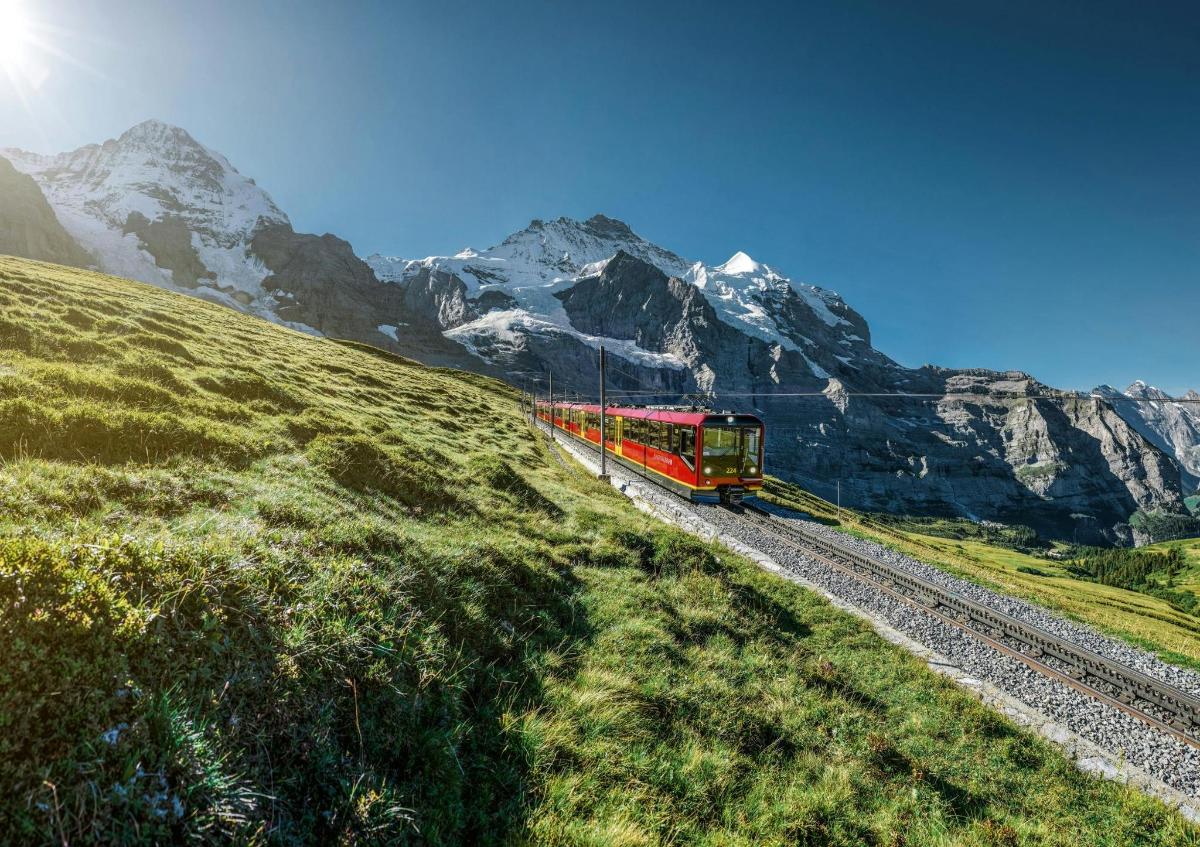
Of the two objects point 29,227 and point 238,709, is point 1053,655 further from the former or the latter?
point 29,227

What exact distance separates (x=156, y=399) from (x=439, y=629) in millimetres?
9428

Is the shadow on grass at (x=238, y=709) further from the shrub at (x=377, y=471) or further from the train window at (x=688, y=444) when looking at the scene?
the train window at (x=688, y=444)

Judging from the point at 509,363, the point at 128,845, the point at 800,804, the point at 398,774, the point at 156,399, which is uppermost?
the point at 509,363

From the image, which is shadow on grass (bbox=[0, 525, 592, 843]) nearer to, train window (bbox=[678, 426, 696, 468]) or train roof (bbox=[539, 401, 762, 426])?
train roof (bbox=[539, 401, 762, 426])

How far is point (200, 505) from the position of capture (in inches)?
251

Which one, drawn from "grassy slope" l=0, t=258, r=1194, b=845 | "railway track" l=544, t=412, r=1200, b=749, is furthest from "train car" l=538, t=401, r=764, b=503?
"grassy slope" l=0, t=258, r=1194, b=845

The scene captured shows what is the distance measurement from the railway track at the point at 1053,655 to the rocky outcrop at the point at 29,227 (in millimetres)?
211787

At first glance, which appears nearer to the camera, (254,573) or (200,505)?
(254,573)

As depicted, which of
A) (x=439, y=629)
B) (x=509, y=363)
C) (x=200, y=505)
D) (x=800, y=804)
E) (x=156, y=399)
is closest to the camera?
(x=800, y=804)

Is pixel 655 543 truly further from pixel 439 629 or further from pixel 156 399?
pixel 156 399

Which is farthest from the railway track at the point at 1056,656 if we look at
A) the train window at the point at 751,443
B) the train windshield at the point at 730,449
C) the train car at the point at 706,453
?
the train window at the point at 751,443

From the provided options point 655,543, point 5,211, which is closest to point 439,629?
point 655,543

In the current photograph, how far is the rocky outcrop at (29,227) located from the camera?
142 metres

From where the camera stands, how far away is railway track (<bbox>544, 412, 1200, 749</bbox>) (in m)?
9.59
